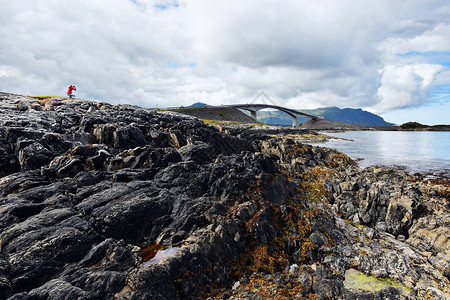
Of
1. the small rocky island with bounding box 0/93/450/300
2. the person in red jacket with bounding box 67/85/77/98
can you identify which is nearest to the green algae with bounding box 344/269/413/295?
the small rocky island with bounding box 0/93/450/300

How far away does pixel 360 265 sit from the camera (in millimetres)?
16359

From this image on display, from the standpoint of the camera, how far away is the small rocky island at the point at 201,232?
12949 millimetres

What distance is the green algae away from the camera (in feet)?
47.0

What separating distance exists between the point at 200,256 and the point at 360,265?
1204 centimetres

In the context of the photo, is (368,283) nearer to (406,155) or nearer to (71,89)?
(406,155)

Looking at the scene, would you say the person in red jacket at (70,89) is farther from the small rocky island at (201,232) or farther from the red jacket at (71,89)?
the small rocky island at (201,232)

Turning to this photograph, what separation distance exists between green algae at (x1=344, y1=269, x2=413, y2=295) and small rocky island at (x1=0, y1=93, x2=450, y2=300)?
0.11 metres

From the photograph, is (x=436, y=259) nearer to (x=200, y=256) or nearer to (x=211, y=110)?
(x=200, y=256)

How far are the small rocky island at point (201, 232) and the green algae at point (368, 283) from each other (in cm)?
11

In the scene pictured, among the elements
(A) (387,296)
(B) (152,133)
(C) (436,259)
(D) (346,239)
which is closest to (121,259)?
(A) (387,296)

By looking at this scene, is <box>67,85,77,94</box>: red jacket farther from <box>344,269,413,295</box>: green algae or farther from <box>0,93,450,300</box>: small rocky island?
<box>344,269,413,295</box>: green algae

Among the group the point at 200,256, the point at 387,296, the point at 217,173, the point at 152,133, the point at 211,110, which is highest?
the point at 211,110

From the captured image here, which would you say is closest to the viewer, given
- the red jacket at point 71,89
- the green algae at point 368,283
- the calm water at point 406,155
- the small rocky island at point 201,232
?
the small rocky island at point 201,232

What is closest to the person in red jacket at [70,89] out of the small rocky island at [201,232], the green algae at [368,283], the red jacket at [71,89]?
the red jacket at [71,89]
